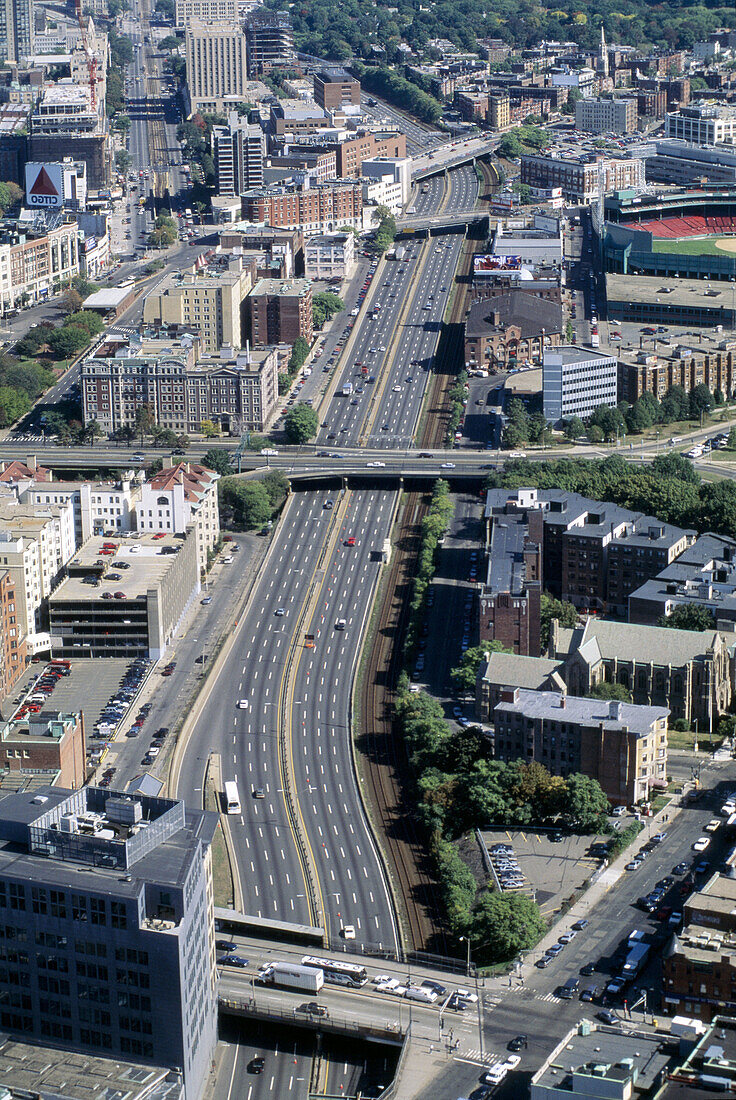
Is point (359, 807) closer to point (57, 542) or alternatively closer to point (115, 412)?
point (57, 542)

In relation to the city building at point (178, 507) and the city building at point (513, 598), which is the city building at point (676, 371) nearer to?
the city building at point (178, 507)

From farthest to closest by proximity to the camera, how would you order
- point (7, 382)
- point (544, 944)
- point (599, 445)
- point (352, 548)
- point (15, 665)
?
1. point (7, 382)
2. point (599, 445)
3. point (352, 548)
4. point (15, 665)
5. point (544, 944)

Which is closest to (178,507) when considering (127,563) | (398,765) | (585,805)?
(127,563)

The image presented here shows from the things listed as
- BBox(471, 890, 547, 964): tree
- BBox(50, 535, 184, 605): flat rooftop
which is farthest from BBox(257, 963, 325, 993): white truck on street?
BBox(50, 535, 184, 605): flat rooftop

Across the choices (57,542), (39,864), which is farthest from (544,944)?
(57,542)

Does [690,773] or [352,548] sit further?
[352,548]
